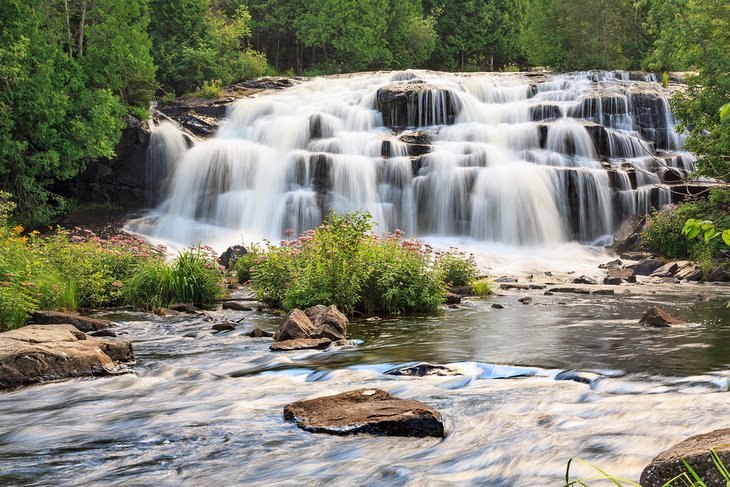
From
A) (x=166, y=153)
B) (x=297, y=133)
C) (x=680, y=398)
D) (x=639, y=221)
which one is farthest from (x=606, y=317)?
(x=166, y=153)

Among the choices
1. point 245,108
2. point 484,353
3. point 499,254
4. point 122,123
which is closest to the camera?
point 484,353

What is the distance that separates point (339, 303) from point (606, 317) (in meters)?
4.75

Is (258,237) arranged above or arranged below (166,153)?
below

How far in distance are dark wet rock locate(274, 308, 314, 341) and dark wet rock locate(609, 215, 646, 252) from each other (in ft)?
59.5

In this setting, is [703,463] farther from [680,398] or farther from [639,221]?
[639,221]

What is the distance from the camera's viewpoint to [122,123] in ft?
101

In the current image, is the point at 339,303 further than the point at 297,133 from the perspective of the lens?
No

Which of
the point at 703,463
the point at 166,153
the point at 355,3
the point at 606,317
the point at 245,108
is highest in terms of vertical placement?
the point at 355,3

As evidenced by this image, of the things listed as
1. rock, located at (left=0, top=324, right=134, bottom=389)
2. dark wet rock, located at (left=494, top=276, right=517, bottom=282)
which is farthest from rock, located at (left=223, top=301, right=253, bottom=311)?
dark wet rock, located at (left=494, top=276, right=517, bottom=282)

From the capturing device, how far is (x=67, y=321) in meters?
12.3

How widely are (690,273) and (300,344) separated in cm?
1353

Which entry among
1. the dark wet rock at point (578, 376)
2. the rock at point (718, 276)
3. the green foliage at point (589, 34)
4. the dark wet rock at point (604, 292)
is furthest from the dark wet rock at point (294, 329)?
the green foliage at point (589, 34)

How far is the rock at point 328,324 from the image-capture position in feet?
36.6

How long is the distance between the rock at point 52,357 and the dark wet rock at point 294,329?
2218 millimetres
